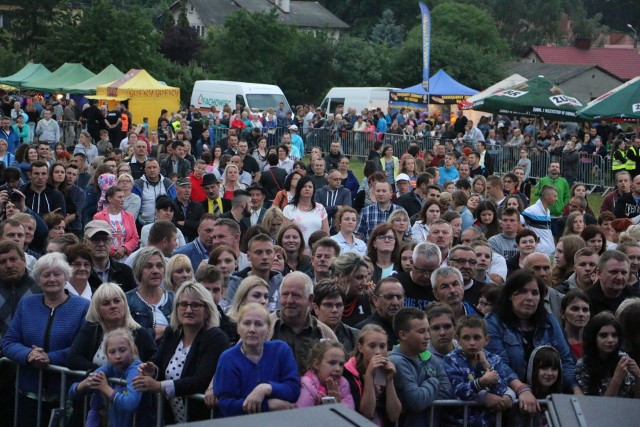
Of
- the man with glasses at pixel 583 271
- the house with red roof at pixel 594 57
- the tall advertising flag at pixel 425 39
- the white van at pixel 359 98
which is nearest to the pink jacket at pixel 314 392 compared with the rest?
the man with glasses at pixel 583 271

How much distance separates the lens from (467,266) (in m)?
9.16

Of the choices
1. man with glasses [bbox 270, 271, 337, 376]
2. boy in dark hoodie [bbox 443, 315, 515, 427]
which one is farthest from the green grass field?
man with glasses [bbox 270, 271, 337, 376]

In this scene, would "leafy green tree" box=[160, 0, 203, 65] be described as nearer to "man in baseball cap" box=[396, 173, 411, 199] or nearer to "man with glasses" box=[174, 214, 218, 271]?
"man in baseball cap" box=[396, 173, 411, 199]

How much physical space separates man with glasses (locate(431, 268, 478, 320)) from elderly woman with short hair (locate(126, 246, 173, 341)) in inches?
75.2

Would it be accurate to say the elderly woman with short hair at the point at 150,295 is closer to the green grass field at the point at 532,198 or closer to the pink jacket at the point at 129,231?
the pink jacket at the point at 129,231

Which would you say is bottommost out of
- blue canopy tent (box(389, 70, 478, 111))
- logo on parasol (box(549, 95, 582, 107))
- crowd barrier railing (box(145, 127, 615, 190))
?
crowd barrier railing (box(145, 127, 615, 190))

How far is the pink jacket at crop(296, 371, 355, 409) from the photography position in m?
6.20

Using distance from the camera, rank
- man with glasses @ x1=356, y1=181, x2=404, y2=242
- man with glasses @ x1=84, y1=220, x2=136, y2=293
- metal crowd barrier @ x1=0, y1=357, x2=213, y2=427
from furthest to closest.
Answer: man with glasses @ x1=356, y1=181, x2=404, y2=242 → man with glasses @ x1=84, y1=220, x2=136, y2=293 → metal crowd barrier @ x1=0, y1=357, x2=213, y2=427

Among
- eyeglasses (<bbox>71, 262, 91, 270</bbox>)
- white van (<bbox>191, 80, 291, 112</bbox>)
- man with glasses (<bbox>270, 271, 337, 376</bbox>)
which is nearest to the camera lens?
man with glasses (<bbox>270, 271, 337, 376</bbox>)

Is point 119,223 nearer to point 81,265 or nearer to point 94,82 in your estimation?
point 81,265

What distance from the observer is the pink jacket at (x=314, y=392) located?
6199 millimetres

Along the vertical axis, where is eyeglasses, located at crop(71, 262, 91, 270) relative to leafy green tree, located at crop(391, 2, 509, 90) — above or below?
below

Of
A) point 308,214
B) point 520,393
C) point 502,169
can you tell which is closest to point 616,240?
point 308,214

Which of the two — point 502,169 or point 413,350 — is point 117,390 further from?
point 502,169
